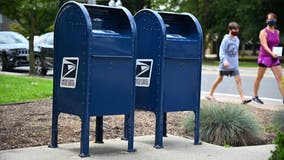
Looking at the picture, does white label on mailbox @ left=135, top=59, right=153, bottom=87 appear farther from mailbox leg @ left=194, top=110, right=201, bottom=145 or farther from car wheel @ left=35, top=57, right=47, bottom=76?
car wheel @ left=35, top=57, right=47, bottom=76

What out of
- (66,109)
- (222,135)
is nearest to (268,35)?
(222,135)

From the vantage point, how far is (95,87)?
20.3ft

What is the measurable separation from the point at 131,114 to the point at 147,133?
1.83 m

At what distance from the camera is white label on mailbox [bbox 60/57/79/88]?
6.23 metres

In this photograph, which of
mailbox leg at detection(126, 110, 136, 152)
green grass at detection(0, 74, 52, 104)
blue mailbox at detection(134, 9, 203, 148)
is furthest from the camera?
green grass at detection(0, 74, 52, 104)

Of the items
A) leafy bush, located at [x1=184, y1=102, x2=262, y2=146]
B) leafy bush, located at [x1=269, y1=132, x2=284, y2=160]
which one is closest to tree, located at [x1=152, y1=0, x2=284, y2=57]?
leafy bush, located at [x1=184, y1=102, x2=262, y2=146]

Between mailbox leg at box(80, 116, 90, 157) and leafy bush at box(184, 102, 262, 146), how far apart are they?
227 centimetres

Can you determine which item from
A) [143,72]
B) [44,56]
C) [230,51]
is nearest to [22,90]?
[230,51]

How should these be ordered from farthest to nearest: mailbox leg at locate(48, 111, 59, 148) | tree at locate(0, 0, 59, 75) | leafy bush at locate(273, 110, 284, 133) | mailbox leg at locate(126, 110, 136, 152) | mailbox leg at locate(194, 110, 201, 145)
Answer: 1. tree at locate(0, 0, 59, 75)
2. leafy bush at locate(273, 110, 284, 133)
3. mailbox leg at locate(194, 110, 201, 145)
4. mailbox leg at locate(48, 111, 59, 148)
5. mailbox leg at locate(126, 110, 136, 152)

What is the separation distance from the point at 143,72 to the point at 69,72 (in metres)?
1.04

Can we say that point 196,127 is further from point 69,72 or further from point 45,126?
point 45,126

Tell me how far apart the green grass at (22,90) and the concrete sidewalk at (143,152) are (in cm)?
485

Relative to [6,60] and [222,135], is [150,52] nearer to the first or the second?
[222,135]

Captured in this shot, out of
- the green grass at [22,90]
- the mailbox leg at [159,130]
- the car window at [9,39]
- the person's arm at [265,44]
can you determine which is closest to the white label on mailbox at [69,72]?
the mailbox leg at [159,130]
